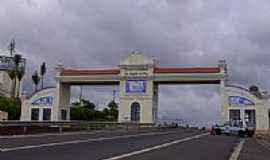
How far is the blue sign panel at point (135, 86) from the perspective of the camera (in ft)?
252

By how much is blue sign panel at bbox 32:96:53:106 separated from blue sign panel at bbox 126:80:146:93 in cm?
1315

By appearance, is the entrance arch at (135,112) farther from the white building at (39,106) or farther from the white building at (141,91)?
the white building at (39,106)

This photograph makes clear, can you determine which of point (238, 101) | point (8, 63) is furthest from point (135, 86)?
point (8, 63)

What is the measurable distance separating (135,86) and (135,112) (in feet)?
13.6

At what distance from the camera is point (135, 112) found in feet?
254

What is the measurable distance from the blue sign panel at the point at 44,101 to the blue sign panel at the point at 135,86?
43.1 ft

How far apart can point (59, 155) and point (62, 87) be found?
6819cm

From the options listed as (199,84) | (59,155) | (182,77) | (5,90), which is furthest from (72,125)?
(5,90)

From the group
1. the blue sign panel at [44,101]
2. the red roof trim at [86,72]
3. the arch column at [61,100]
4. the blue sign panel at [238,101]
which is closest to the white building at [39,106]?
the blue sign panel at [44,101]

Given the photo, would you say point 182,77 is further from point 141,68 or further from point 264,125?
point 264,125

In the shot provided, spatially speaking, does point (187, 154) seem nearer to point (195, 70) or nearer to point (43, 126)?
point (43, 126)

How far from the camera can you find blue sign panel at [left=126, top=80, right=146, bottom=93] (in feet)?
252

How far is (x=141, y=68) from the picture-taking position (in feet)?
255

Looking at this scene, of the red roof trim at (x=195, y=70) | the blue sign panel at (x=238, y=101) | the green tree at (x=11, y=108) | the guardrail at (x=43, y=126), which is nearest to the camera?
the guardrail at (x=43, y=126)
